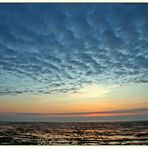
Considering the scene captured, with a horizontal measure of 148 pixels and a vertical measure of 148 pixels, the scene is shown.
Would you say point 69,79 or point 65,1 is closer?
point 65,1

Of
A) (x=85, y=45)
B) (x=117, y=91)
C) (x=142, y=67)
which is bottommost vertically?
(x=117, y=91)

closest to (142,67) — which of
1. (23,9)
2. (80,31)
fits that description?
(80,31)

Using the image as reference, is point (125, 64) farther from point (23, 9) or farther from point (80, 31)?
point (23, 9)

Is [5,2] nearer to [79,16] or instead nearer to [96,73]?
[79,16]

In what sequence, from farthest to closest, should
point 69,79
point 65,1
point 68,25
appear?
point 69,79 < point 68,25 < point 65,1

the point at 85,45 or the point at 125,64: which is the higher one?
the point at 85,45

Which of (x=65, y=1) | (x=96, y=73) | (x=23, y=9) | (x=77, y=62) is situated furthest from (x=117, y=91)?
(x=23, y=9)

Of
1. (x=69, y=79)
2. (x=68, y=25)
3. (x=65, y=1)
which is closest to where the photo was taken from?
(x=65, y=1)

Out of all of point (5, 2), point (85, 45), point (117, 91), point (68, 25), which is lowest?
point (117, 91)

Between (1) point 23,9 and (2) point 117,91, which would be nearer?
(1) point 23,9
